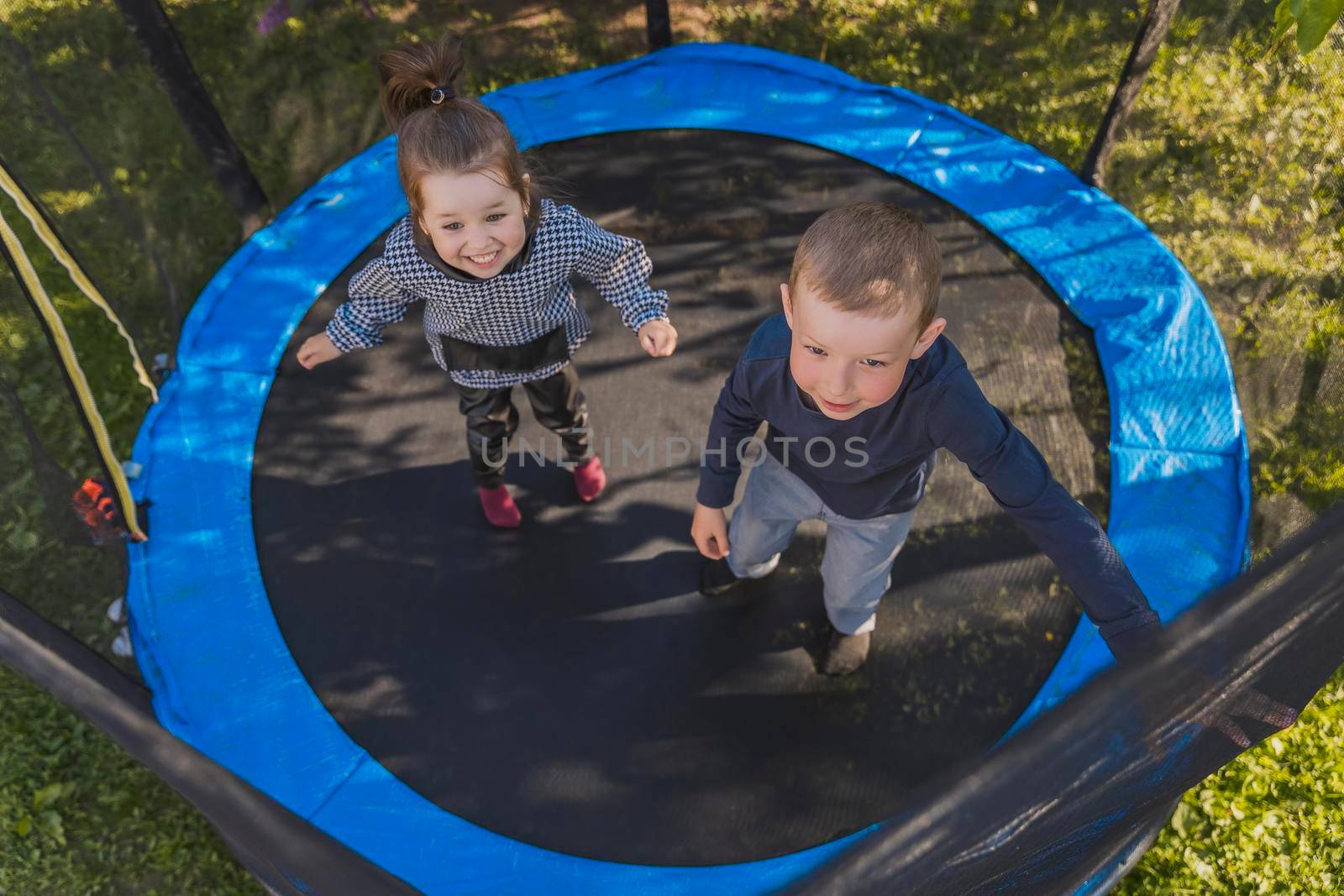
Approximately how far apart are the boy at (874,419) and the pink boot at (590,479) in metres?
0.60

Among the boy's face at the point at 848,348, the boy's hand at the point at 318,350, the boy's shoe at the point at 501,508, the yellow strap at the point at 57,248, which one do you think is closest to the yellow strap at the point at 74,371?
the yellow strap at the point at 57,248

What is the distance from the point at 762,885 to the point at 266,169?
2.55 m

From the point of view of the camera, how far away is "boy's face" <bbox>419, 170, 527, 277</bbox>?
4.71 feet

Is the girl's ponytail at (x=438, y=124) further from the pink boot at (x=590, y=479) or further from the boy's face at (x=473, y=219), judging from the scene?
the pink boot at (x=590, y=479)

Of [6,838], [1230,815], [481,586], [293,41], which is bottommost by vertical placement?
[1230,815]

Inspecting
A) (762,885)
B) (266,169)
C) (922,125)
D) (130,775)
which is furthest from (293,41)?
(762,885)

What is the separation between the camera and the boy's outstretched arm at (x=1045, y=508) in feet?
4.19

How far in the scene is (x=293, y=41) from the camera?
340 centimetres

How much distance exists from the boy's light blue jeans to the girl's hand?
253mm

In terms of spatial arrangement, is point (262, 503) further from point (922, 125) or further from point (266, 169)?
point (922, 125)

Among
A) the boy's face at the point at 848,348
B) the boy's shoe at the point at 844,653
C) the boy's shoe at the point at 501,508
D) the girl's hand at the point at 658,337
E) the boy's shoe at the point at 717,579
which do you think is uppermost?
the boy's face at the point at 848,348

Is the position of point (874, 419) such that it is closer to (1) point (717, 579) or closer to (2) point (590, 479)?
(1) point (717, 579)

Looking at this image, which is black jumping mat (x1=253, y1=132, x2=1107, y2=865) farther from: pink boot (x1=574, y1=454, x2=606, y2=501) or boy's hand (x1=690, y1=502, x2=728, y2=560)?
boy's hand (x1=690, y1=502, x2=728, y2=560)

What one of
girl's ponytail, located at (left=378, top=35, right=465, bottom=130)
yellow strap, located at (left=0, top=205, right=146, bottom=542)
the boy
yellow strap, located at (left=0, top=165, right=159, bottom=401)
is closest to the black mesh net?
the boy
